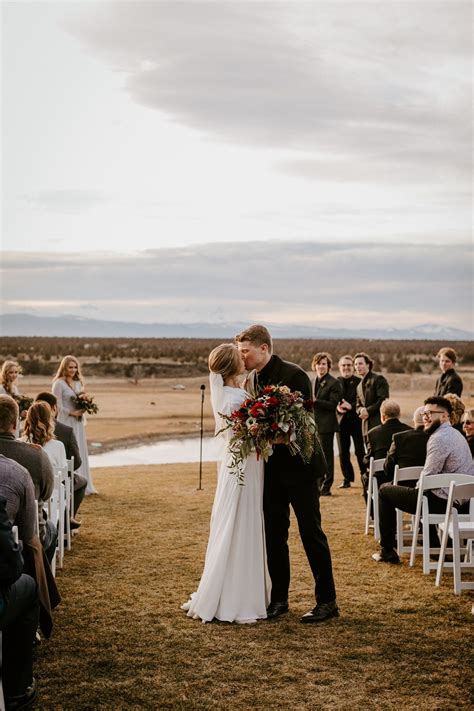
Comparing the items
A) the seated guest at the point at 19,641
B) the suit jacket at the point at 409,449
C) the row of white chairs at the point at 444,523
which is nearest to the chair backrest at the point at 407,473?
the row of white chairs at the point at 444,523

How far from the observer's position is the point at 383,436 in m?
10.8

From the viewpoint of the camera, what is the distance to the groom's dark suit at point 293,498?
6.97 m

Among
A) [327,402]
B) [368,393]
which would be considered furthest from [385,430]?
[327,402]

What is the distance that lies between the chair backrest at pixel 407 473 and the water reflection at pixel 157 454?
11457 millimetres

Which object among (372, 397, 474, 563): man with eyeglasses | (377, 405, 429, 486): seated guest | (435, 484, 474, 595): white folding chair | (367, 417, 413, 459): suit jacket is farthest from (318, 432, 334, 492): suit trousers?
(435, 484, 474, 595): white folding chair

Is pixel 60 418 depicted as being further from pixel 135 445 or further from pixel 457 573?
pixel 135 445

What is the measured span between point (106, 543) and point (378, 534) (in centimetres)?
321

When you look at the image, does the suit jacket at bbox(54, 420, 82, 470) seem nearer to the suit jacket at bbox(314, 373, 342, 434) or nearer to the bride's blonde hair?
the bride's blonde hair

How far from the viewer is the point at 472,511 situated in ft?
28.2

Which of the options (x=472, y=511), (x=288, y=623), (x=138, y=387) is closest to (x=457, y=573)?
(x=472, y=511)

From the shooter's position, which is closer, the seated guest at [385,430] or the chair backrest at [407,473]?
the chair backrest at [407,473]

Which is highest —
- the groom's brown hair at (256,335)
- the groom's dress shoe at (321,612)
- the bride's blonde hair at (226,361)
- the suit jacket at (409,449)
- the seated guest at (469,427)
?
the groom's brown hair at (256,335)

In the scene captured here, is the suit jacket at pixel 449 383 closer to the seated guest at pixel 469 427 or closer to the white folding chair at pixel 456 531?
the seated guest at pixel 469 427

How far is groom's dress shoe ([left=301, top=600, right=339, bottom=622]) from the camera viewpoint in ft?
22.9
